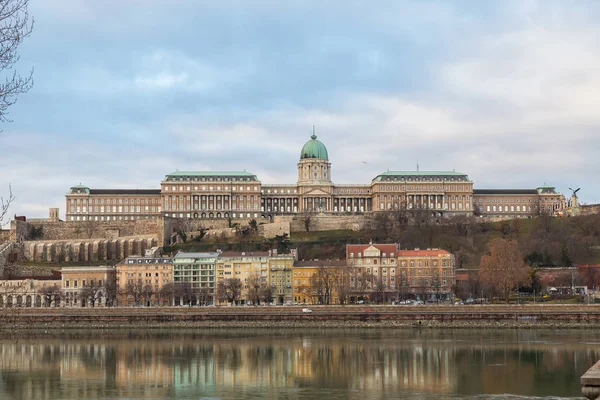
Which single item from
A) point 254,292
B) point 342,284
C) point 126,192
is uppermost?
point 126,192

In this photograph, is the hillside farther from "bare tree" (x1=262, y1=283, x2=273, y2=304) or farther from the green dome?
the green dome

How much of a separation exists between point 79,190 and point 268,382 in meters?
112

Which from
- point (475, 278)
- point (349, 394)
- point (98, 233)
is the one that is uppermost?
point (98, 233)

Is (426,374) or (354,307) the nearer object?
(426,374)

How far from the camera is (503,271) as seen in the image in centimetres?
7556

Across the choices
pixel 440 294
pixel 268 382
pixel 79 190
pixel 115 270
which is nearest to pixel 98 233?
pixel 79 190

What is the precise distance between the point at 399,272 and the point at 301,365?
46464mm

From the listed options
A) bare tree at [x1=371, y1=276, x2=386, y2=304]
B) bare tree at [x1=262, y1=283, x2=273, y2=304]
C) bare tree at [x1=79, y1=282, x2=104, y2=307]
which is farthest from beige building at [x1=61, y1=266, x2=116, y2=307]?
bare tree at [x1=371, y1=276, x2=386, y2=304]

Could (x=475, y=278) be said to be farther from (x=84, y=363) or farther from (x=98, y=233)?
(x=98, y=233)

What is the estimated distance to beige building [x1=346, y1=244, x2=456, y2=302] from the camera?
86125 millimetres

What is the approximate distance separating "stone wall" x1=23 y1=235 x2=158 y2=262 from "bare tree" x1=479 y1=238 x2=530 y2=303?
5508 centimetres

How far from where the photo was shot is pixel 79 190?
146 m

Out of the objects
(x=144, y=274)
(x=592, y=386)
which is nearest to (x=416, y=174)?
(x=144, y=274)

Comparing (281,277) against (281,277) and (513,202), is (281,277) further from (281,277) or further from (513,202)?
(513,202)
